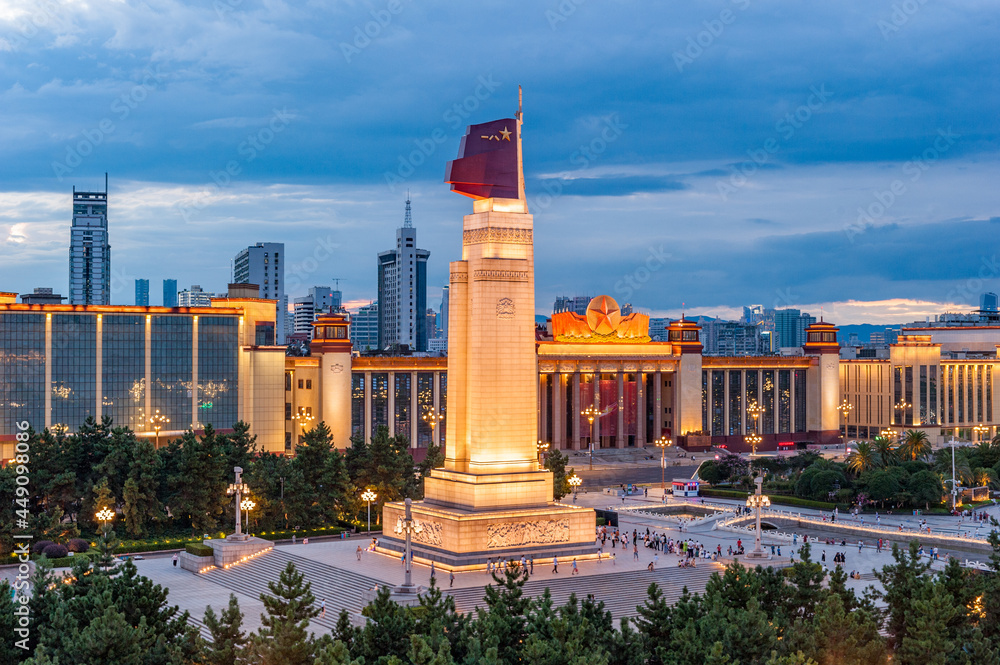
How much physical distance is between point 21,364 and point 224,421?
15814mm

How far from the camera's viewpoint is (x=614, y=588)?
52.8 m

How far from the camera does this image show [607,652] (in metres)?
32.7

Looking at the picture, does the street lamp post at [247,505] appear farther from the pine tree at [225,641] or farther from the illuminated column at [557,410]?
the illuminated column at [557,410]

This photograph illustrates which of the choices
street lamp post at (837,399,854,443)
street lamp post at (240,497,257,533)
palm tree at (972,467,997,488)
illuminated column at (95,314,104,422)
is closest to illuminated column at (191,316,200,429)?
Answer: illuminated column at (95,314,104,422)

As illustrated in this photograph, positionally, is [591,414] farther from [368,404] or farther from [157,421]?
[157,421]

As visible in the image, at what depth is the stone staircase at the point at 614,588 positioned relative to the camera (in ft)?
164

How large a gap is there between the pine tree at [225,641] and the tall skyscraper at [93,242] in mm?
160264

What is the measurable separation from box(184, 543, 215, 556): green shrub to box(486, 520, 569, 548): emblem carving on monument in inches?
582

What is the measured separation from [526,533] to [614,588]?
5.36 metres

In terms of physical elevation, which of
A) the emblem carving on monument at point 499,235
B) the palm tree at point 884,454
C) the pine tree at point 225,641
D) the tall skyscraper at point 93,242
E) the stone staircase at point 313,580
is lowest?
the stone staircase at point 313,580

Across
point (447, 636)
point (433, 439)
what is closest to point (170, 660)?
point (447, 636)

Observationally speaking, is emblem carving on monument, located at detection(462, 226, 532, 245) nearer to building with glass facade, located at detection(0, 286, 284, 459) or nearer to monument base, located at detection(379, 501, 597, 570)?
monument base, located at detection(379, 501, 597, 570)

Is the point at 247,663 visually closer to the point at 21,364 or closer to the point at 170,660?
the point at 170,660

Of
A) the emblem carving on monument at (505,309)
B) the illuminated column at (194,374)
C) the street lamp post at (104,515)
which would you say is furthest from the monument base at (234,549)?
the illuminated column at (194,374)
